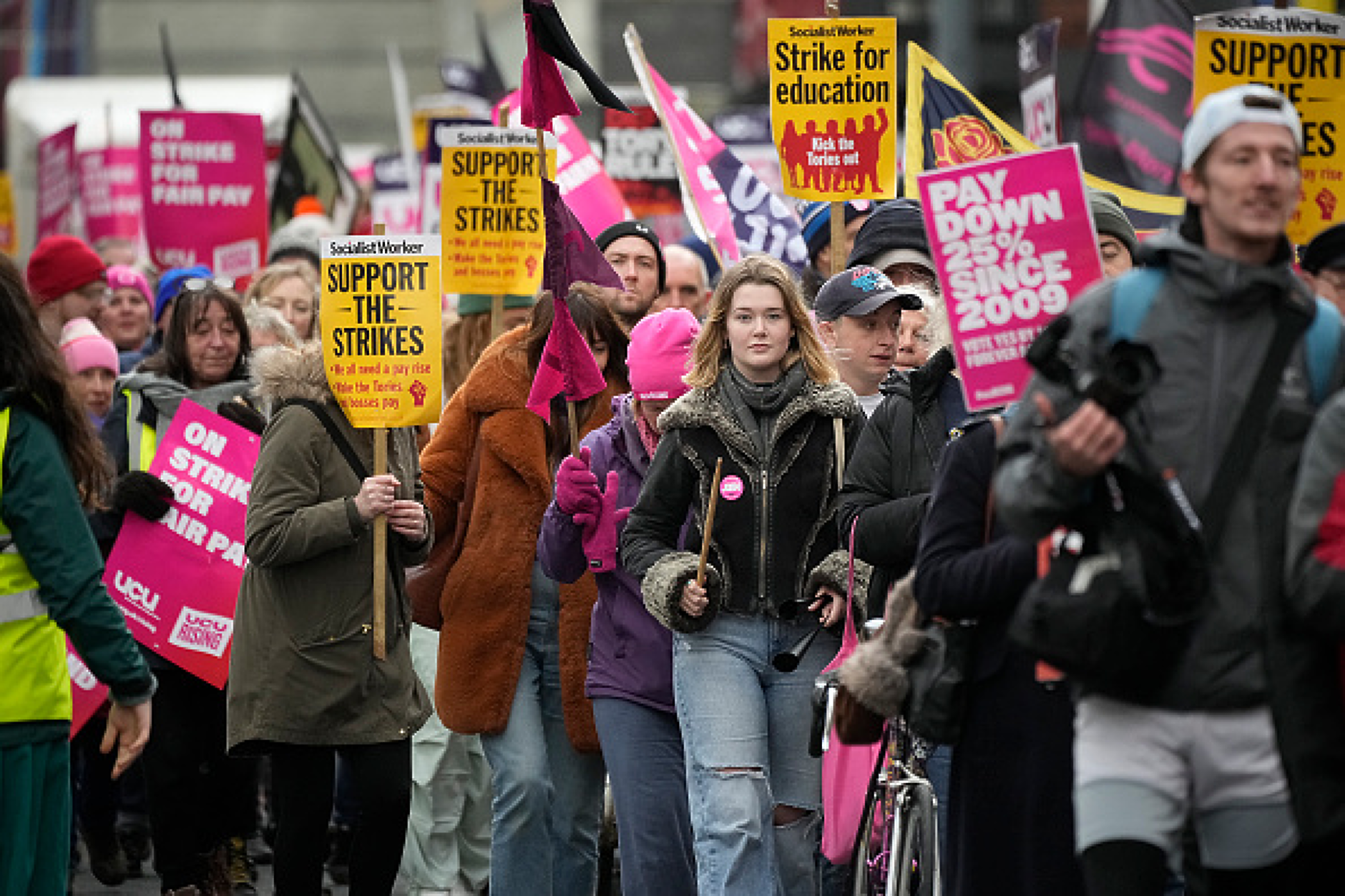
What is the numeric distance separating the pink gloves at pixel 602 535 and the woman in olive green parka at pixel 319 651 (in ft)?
1.95

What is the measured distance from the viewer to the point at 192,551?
954 centimetres

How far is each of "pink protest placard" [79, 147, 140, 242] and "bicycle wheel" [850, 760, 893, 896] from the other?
13025mm

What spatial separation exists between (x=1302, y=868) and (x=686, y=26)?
42290 mm

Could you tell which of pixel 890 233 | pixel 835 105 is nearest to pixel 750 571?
pixel 890 233

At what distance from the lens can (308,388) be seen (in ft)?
26.8

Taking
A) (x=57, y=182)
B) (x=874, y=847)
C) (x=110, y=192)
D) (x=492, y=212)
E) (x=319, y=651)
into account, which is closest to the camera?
(x=874, y=847)

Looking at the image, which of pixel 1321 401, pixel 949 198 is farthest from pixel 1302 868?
pixel 949 198

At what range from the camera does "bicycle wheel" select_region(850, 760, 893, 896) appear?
6715mm

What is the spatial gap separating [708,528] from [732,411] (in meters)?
0.36

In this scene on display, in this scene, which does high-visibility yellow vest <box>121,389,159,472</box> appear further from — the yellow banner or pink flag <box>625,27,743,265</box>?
the yellow banner

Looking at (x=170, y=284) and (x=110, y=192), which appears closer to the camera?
(x=170, y=284)

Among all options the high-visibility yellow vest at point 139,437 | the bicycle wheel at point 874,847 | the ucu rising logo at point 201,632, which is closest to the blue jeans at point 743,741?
the bicycle wheel at point 874,847

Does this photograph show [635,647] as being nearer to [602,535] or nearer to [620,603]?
[620,603]

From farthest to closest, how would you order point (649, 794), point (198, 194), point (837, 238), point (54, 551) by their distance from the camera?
point (198, 194)
point (837, 238)
point (649, 794)
point (54, 551)
